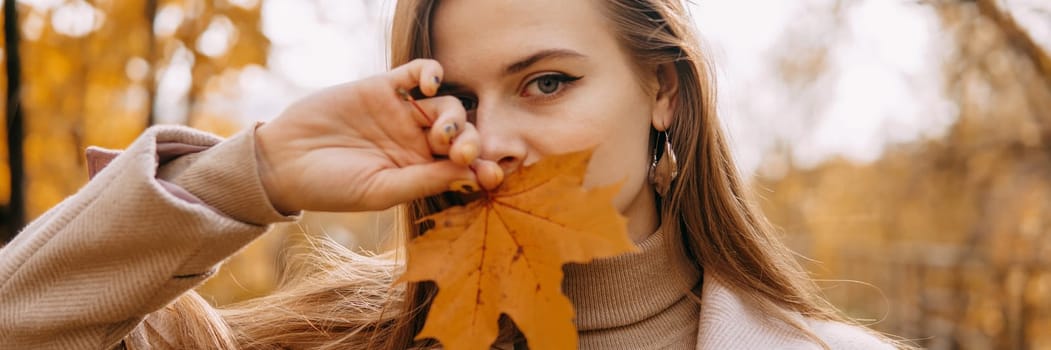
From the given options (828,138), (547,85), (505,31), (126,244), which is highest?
(505,31)

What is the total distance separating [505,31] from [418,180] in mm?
416

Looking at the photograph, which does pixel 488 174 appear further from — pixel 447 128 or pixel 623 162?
pixel 623 162

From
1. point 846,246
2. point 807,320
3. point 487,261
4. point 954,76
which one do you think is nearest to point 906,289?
point 846,246

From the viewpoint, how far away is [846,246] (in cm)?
1278

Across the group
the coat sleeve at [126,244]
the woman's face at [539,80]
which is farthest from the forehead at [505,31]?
the coat sleeve at [126,244]

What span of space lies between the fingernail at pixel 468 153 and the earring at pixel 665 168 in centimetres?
82

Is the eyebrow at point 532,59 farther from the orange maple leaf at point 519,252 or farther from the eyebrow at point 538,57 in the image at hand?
the orange maple leaf at point 519,252

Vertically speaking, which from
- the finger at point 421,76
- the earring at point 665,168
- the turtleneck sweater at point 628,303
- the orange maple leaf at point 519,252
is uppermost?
the finger at point 421,76

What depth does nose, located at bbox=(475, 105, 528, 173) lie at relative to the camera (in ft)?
5.76

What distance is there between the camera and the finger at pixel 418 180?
63.9 inches

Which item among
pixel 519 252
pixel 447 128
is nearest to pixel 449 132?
pixel 447 128

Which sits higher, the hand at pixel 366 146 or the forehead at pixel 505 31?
the forehead at pixel 505 31

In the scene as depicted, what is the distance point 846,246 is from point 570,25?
38.8 feet

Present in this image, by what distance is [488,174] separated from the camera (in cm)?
155
